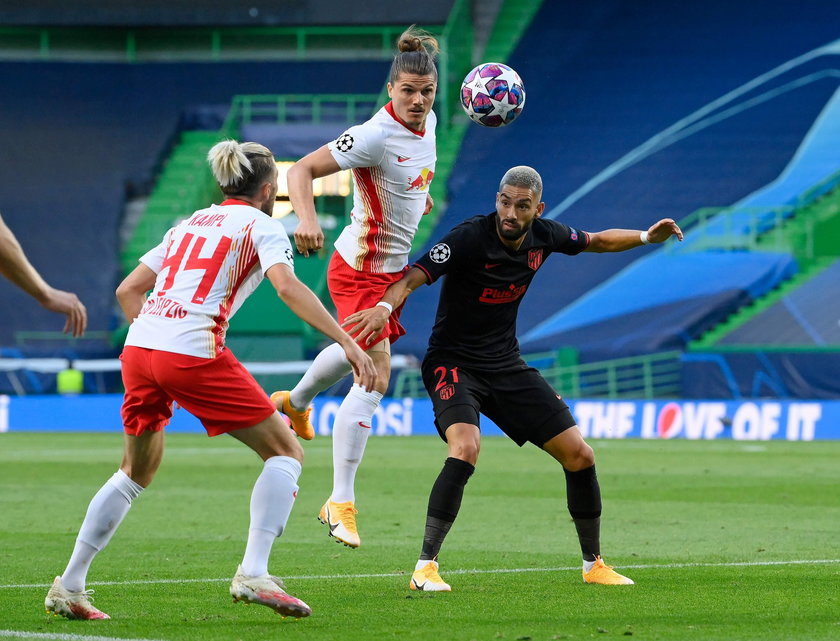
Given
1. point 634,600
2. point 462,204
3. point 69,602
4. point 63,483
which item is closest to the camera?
A: point 69,602

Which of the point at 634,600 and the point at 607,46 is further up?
the point at 607,46

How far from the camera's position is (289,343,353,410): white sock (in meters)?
7.79

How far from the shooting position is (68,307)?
491cm

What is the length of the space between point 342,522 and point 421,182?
1959 mm

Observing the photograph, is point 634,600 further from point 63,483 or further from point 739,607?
point 63,483

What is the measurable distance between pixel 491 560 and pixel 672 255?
2173cm

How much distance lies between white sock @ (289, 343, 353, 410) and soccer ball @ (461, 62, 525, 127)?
5.31ft

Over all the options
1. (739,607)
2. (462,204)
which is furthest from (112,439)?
(739,607)

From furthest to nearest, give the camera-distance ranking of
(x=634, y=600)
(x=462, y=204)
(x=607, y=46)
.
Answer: (x=607, y=46) < (x=462, y=204) < (x=634, y=600)

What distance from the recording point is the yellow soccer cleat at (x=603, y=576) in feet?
23.8

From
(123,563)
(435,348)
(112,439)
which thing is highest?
(435,348)

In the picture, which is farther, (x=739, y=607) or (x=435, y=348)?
(x=435, y=348)

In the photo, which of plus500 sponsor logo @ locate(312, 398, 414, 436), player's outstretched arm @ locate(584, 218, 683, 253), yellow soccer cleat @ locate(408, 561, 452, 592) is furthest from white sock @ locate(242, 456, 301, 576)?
plus500 sponsor logo @ locate(312, 398, 414, 436)

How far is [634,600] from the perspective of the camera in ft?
21.6
